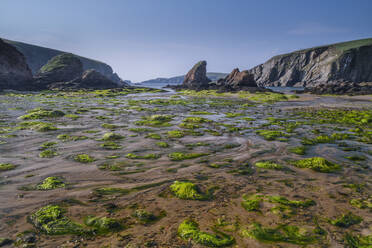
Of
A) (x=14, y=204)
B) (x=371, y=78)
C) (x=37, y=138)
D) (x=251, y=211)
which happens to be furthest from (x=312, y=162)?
(x=371, y=78)

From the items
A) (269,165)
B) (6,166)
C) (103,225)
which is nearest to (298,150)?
(269,165)

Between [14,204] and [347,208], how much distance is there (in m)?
7.16

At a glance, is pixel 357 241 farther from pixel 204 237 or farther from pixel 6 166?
pixel 6 166

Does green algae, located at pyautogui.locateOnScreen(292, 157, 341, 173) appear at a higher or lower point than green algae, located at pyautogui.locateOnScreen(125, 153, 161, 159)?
higher

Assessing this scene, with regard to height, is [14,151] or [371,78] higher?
[371,78]

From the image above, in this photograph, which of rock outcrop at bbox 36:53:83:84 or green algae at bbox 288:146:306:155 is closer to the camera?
green algae at bbox 288:146:306:155

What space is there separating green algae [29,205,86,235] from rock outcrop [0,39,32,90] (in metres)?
69.8

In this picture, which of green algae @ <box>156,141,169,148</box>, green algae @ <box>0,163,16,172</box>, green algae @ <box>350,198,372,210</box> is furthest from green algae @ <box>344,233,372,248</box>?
green algae @ <box>0,163,16,172</box>

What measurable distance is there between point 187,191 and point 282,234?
213 centimetres

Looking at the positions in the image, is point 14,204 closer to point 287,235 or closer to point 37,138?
point 287,235

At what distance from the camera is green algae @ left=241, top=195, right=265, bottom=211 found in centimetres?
402

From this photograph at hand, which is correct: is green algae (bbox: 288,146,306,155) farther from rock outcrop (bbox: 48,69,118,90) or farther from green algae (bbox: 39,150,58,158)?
rock outcrop (bbox: 48,69,118,90)

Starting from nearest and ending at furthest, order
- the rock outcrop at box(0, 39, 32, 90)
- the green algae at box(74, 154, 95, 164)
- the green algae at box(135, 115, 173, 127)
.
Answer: the green algae at box(74, 154, 95, 164), the green algae at box(135, 115, 173, 127), the rock outcrop at box(0, 39, 32, 90)

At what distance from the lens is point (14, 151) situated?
7008 mm
